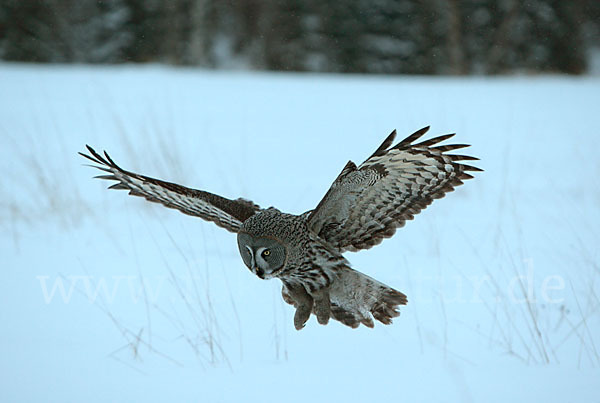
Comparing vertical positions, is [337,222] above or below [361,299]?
above

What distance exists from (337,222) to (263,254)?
507mm

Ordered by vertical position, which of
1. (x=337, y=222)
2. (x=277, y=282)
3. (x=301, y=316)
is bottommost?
(x=301, y=316)

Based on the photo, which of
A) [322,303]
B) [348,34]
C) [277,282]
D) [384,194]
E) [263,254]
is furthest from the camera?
[348,34]

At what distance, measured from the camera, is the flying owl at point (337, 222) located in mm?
3268

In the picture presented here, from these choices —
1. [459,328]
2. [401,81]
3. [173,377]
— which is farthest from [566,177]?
[401,81]

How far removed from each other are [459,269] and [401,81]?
426 inches

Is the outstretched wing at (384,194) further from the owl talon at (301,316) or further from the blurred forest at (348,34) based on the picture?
the blurred forest at (348,34)

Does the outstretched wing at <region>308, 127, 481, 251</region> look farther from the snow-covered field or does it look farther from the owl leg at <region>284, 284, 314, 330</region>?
the snow-covered field

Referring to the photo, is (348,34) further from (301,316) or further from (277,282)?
(301,316)

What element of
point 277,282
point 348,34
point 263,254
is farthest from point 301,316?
point 348,34

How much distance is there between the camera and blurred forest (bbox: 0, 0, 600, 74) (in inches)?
922

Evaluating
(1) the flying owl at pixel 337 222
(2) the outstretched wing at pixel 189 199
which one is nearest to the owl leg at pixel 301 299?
(1) the flying owl at pixel 337 222

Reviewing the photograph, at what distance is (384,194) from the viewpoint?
3455mm

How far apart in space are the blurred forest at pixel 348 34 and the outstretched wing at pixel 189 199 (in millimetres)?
19659
